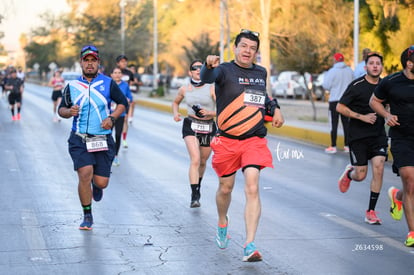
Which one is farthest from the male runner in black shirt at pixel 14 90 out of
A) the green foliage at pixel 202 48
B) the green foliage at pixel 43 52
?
the green foliage at pixel 43 52

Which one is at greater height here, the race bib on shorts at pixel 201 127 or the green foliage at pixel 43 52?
the race bib on shorts at pixel 201 127

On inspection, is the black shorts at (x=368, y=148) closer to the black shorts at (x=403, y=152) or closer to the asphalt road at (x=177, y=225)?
the asphalt road at (x=177, y=225)

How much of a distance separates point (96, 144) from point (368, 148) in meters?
3.09

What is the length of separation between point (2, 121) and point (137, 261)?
20.6 meters

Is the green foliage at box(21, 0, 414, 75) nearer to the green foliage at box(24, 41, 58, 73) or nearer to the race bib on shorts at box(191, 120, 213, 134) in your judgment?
the race bib on shorts at box(191, 120, 213, 134)

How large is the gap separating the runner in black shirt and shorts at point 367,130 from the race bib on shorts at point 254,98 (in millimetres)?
2209

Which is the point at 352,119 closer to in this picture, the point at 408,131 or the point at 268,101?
the point at 408,131

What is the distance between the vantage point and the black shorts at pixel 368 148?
9.37 metres

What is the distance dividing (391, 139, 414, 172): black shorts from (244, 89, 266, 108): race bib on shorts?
1.59 metres

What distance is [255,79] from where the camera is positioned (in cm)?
745

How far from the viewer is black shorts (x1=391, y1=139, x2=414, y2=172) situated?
26.4ft

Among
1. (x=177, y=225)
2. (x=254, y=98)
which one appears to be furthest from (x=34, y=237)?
(x=254, y=98)

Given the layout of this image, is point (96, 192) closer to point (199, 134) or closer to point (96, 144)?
point (96, 144)

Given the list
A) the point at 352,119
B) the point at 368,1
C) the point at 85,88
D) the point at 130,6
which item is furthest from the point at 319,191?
the point at 130,6
